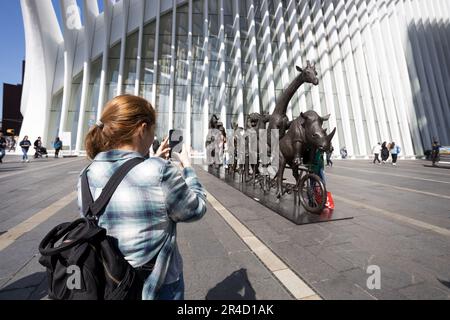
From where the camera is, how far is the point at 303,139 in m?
4.68

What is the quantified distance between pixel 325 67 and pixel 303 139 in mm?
27015

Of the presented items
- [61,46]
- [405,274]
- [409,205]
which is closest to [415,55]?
[409,205]

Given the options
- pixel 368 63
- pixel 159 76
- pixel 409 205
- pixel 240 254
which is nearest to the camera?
pixel 240 254

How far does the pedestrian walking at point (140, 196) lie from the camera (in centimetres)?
106

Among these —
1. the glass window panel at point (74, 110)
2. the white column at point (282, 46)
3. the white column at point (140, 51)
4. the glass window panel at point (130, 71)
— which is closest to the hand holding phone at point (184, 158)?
the white column at point (140, 51)

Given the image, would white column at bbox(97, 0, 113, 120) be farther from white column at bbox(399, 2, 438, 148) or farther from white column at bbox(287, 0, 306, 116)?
white column at bbox(399, 2, 438, 148)

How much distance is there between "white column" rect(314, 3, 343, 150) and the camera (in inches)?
1043

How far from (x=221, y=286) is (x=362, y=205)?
4.59m

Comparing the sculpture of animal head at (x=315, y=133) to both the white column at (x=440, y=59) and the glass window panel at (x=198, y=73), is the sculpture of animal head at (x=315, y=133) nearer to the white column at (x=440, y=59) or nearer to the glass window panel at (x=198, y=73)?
the glass window panel at (x=198, y=73)

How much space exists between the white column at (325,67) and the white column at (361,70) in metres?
3.48

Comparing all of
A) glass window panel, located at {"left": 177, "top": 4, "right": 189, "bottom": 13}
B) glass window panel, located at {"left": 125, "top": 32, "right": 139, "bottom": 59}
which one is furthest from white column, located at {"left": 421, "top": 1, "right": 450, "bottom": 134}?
glass window panel, located at {"left": 125, "top": 32, "right": 139, "bottom": 59}

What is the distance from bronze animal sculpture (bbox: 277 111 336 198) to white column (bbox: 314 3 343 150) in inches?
929
